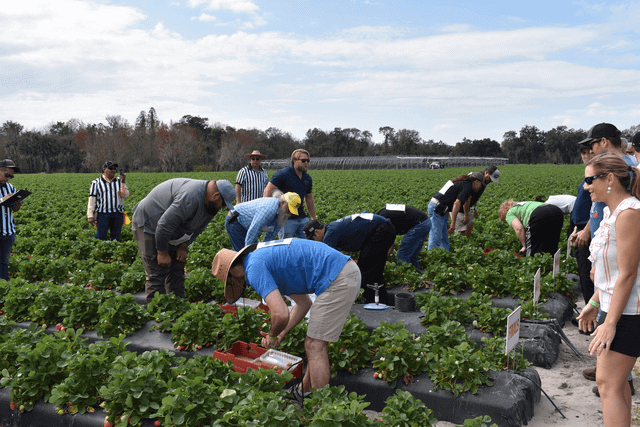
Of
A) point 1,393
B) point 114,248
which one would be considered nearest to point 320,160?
point 114,248

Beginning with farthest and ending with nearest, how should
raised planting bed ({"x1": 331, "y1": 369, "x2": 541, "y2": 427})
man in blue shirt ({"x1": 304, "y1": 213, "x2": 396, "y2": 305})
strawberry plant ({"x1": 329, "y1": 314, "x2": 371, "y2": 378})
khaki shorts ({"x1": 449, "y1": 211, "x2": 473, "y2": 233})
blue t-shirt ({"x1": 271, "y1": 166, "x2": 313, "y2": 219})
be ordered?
khaki shorts ({"x1": 449, "y1": 211, "x2": 473, "y2": 233}) → blue t-shirt ({"x1": 271, "y1": 166, "x2": 313, "y2": 219}) → man in blue shirt ({"x1": 304, "y1": 213, "x2": 396, "y2": 305}) → strawberry plant ({"x1": 329, "y1": 314, "x2": 371, "y2": 378}) → raised planting bed ({"x1": 331, "y1": 369, "x2": 541, "y2": 427})

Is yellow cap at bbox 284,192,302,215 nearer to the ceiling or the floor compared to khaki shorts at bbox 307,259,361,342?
nearer to the ceiling

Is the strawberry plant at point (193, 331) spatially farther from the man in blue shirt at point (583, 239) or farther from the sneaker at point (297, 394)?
the man in blue shirt at point (583, 239)

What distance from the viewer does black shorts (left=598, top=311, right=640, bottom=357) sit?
2377mm

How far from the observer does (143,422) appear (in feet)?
10.1

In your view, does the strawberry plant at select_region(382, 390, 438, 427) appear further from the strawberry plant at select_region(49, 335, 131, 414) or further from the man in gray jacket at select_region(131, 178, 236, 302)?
the man in gray jacket at select_region(131, 178, 236, 302)

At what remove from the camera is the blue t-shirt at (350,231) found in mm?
5270

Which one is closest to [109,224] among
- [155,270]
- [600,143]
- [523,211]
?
[155,270]

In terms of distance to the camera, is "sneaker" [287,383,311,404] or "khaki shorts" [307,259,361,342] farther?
"sneaker" [287,383,311,404]

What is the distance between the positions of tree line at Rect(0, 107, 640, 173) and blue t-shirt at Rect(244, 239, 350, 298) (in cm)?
7569

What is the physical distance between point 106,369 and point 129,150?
3251 inches

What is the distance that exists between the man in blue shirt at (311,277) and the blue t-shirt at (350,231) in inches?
77.0

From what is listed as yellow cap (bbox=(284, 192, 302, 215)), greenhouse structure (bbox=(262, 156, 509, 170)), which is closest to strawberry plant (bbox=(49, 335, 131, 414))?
yellow cap (bbox=(284, 192, 302, 215))

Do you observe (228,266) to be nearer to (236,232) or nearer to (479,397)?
(479,397)
